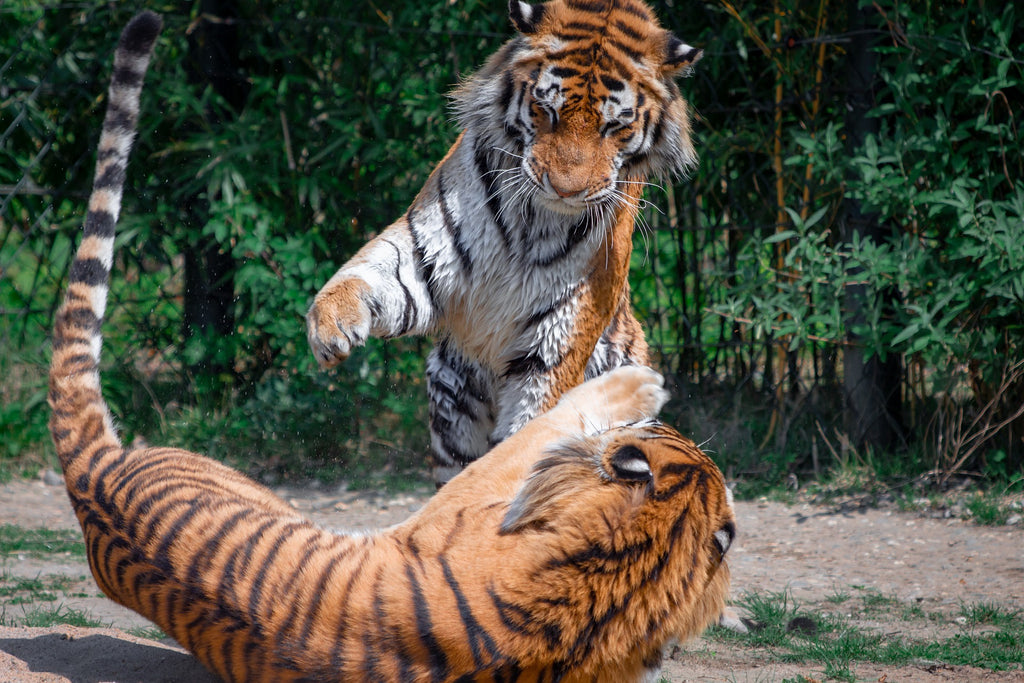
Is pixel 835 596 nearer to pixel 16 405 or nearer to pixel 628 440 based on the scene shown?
pixel 628 440

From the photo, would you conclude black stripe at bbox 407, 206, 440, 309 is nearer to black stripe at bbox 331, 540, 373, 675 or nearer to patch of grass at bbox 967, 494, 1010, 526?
black stripe at bbox 331, 540, 373, 675

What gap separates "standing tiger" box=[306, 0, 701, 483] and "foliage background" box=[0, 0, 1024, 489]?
1.58 metres

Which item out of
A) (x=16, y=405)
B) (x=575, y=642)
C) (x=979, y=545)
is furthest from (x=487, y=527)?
(x=16, y=405)

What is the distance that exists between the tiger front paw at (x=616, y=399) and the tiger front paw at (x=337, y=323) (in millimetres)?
612

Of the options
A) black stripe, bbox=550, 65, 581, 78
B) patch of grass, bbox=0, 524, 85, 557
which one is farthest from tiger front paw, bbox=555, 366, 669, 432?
patch of grass, bbox=0, 524, 85, 557

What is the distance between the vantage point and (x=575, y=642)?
2.08 m

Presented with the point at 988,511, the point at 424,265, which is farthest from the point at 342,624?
the point at 988,511

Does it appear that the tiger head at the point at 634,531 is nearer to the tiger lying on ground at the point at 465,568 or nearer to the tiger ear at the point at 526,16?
the tiger lying on ground at the point at 465,568

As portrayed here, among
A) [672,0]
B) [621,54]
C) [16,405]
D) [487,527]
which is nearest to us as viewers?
[487,527]

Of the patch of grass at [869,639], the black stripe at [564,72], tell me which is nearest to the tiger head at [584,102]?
the black stripe at [564,72]

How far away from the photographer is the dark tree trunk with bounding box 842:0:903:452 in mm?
4633

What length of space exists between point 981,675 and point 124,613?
2756 millimetres

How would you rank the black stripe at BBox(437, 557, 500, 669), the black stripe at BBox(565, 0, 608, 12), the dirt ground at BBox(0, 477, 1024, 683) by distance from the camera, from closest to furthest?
the black stripe at BBox(437, 557, 500, 669) → the dirt ground at BBox(0, 477, 1024, 683) → the black stripe at BBox(565, 0, 608, 12)

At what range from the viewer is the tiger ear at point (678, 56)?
3073mm
